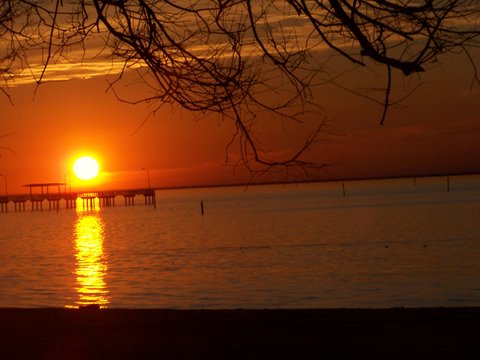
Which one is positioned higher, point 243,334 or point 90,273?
point 243,334

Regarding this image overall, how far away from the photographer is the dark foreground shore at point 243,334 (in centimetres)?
798

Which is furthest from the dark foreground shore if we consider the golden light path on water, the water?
the water

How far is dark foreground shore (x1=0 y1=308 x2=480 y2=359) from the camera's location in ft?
26.2

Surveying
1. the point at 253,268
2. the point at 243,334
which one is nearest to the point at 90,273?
the point at 253,268

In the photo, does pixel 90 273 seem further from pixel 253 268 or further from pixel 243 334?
pixel 243 334

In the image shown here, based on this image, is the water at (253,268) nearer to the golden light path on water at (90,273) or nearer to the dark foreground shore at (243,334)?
the golden light path on water at (90,273)

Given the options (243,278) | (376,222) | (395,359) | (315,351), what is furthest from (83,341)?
(376,222)

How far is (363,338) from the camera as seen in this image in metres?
8.53

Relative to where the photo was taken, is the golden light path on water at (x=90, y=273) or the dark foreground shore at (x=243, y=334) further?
the golden light path on water at (x=90, y=273)

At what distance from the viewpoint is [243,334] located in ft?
29.1

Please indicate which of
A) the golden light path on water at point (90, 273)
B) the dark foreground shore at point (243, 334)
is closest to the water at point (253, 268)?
the golden light path on water at point (90, 273)

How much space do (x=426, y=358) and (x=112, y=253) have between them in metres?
44.8

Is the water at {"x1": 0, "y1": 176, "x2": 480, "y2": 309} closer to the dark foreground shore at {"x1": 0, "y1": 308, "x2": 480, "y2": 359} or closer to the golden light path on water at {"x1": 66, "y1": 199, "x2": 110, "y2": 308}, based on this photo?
the golden light path on water at {"x1": 66, "y1": 199, "x2": 110, "y2": 308}

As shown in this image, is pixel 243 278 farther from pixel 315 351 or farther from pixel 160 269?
pixel 315 351
